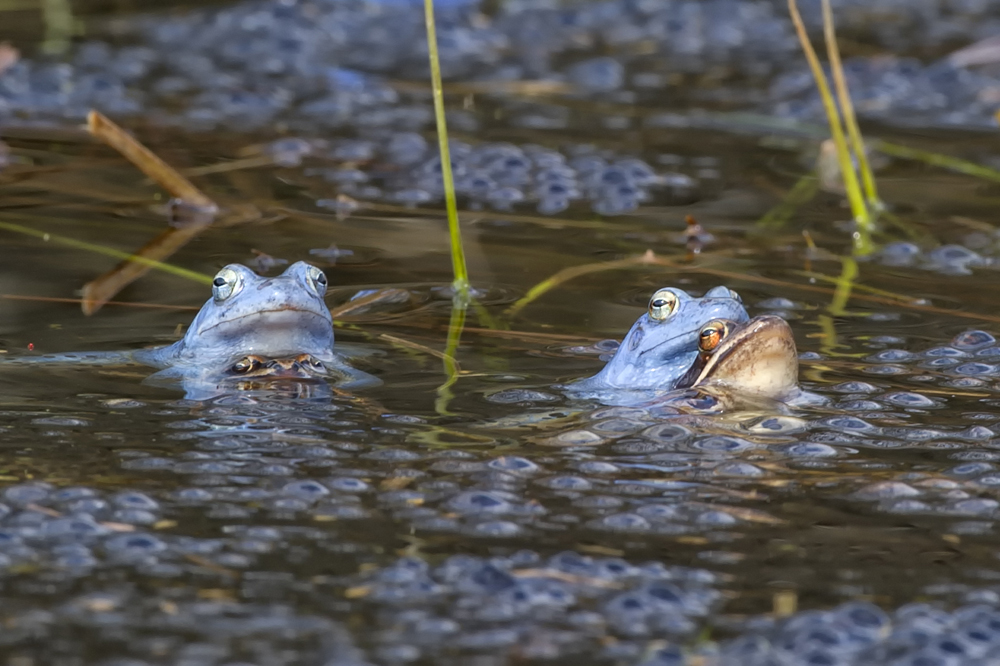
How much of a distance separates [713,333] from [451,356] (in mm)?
693

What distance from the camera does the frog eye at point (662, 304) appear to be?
360cm

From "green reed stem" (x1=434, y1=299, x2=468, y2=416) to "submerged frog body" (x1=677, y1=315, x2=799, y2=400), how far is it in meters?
0.56

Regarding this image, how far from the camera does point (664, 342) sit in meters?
3.58

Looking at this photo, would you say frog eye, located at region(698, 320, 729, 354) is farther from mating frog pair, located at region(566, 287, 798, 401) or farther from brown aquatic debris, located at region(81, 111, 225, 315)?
brown aquatic debris, located at region(81, 111, 225, 315)

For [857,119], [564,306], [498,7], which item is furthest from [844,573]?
[498,7]

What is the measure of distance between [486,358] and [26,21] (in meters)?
4.85

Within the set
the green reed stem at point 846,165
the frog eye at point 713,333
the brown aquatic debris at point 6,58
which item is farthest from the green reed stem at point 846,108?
the brown aquatic debris at point 6,58

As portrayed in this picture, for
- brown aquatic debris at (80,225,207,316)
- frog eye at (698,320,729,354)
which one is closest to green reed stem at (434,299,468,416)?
frog eye at (698,320,729,354)

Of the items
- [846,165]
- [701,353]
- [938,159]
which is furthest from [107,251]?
[938,159]

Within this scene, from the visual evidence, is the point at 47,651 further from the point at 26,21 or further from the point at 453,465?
the point at 26,21

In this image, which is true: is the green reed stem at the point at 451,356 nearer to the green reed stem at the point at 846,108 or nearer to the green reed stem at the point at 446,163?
the green reed stem at the point at 446,163

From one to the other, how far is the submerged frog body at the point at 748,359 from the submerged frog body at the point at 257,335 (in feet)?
2.74

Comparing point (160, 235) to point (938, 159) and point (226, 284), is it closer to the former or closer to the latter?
point (226, 284)

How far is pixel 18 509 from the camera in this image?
2568mm
